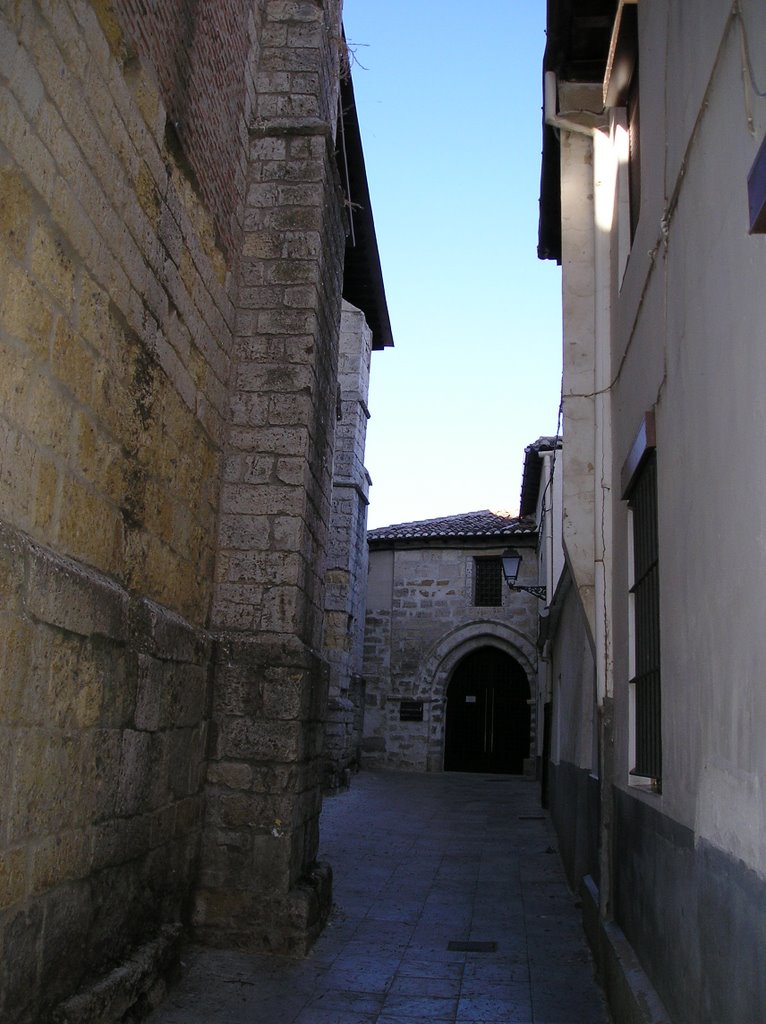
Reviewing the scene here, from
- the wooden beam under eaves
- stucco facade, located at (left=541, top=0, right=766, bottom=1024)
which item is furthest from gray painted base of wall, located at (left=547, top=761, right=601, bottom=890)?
the wooden beam under eaves

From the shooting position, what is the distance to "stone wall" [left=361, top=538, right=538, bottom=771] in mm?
20031

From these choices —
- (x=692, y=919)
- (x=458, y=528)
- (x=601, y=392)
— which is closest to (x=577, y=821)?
(x=601, y=392)

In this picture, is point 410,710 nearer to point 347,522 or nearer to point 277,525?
point 347,522

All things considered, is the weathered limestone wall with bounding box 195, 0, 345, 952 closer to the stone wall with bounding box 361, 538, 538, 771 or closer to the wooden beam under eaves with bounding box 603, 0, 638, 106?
the wooden beam under eaves with bounding box 603, 0, 638, 106

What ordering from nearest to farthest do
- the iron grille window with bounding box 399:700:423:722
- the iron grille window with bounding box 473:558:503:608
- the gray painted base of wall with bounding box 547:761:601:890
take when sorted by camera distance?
the gray painted base of wall with bounding box 547:761:601:890
the iron grille window with bounding box 399:700:423:722
the iron grille window with bounding box 473:558:503:608

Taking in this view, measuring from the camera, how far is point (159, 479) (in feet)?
15.4

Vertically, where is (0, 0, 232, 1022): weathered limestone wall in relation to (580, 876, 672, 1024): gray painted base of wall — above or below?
above

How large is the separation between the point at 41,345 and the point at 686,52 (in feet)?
8.66

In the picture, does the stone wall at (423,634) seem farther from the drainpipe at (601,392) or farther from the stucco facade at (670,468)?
the drainpipe at (601,392)

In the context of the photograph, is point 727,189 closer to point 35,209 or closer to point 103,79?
point 35,209

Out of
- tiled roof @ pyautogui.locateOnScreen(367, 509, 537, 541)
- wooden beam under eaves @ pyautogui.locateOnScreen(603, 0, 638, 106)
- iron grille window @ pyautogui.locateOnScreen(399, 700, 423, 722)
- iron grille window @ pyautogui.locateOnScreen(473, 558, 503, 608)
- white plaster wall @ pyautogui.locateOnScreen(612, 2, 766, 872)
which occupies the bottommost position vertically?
iron grille window @ pyautogui.locateOnScreen(399, 700, 423, 722)

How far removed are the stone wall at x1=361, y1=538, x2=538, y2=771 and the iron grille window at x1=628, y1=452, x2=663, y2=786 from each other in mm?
15486

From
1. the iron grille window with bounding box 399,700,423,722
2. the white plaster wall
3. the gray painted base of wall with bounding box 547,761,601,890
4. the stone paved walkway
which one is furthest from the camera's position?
the iron grille window with bounding box 399,700,423,722

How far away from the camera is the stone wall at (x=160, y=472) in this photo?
10.6 ft
